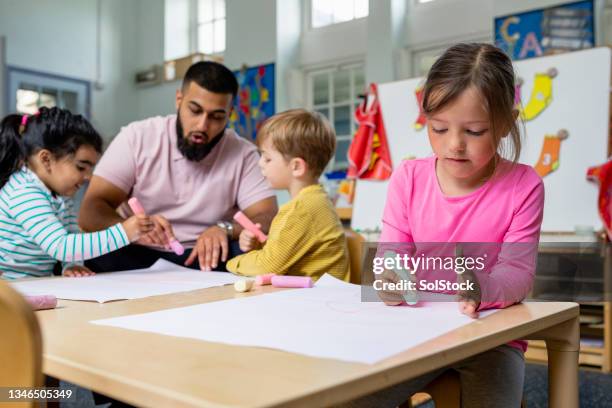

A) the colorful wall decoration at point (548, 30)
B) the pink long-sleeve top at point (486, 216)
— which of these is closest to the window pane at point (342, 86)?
the colorful wall decoration at point (548, 30)

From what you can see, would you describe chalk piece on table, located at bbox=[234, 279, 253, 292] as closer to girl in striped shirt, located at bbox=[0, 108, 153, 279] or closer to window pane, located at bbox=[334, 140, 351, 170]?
girl in striped shirt, located at bbox=[0, 108, 153, 279]

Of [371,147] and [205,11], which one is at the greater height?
[205,11]

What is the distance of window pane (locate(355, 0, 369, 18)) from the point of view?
166 inches

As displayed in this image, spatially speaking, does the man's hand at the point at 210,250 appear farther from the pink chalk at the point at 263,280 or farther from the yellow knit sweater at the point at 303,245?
the pink chalk at the point at 263,280

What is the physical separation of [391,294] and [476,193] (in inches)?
12.3

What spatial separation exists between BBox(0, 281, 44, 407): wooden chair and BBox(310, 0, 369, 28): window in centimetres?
412

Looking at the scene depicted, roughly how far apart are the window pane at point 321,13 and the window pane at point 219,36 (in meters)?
1.09

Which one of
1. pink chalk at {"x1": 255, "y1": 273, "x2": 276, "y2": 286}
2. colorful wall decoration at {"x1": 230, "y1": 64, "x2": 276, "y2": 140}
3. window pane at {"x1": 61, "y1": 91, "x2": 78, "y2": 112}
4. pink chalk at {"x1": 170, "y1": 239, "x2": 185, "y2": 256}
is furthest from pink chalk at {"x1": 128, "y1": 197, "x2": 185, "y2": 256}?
window pane at {"x1": 61, "y1": 91, "x2": 78, "y2": 112}

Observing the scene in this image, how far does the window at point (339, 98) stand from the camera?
14.4 feet

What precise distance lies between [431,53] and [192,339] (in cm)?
368

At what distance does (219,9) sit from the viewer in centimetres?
547

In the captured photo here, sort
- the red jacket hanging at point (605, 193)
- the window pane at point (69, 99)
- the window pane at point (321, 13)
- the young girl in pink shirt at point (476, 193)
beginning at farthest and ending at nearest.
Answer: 1. the window pane at point (69, 99)
2. the window pane at point (321, 13)
3. the red jacket hanging at point (605, 193)
4. the young girl in pink shirt at point (476, 193)

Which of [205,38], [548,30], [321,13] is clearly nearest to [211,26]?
[205,38]

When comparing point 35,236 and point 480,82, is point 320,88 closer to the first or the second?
point 35,236
